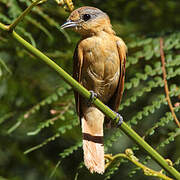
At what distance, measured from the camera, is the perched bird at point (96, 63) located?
305cm

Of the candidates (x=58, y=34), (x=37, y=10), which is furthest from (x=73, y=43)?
(x=37, y=10)

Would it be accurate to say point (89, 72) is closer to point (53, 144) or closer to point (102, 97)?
point (102, 97)

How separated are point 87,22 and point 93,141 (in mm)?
948

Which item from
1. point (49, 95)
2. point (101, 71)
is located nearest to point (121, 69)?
point (101, 71)

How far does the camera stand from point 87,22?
3.18m

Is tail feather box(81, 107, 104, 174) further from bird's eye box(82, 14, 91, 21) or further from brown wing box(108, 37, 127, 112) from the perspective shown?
bird's eye box(82, 14, 91, 21)

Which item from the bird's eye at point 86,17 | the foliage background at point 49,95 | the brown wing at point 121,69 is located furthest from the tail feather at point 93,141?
the bird's eye at point 86,17

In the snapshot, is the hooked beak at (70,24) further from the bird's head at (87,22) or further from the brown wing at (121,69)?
the brown wing at (121,69)

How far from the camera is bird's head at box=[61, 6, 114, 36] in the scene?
3094 millimetres

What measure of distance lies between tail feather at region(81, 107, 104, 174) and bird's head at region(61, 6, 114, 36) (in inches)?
26.5

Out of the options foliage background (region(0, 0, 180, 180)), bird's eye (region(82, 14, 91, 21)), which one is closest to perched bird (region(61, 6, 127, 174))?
bird's eye (region(82, 14, 91, 21))

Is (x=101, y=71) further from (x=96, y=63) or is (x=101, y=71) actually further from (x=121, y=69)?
(x=121, y=69)

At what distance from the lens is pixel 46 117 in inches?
163

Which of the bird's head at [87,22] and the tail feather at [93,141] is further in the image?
the bird's head at [87,22]
